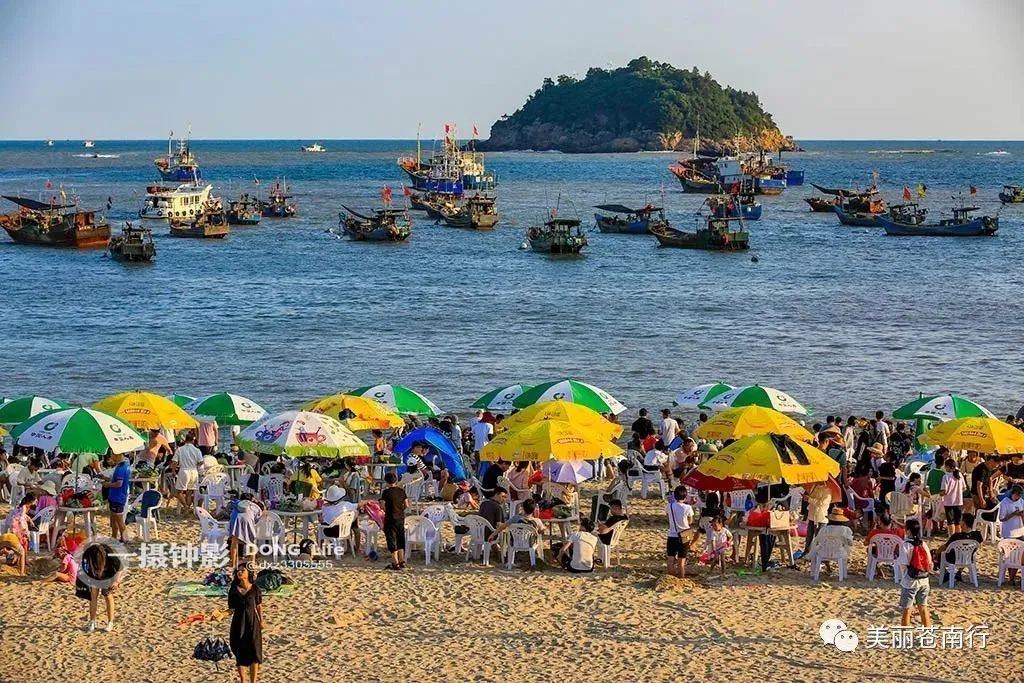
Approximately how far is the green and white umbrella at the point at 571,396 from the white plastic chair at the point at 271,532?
5127mm

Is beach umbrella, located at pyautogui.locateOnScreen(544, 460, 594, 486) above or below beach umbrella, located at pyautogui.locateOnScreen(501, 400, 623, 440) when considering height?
below

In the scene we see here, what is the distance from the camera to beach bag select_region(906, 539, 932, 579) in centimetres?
1135

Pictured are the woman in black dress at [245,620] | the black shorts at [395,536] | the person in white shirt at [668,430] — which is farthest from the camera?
the person in white shirt at [668,430]

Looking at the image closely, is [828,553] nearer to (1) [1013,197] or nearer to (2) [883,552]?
(2) [883,552]

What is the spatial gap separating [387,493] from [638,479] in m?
5.00

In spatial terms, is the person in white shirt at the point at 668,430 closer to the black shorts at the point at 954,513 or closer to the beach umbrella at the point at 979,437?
the beach umbrella at the point at 979,437

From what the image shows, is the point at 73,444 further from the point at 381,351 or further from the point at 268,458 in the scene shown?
the point at 381,351

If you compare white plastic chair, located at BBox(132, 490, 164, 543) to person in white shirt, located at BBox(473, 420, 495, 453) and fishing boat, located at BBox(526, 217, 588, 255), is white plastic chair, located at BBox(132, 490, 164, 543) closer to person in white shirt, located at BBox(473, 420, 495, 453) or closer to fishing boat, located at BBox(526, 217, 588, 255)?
person in white shirt, located at BBox(473, 420, 495, 453)

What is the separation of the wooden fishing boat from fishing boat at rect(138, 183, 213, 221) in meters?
28.9

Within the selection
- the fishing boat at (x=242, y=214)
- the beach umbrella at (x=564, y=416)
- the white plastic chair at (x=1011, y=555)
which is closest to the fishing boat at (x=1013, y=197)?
the fishing boat at (x=242, y=214)

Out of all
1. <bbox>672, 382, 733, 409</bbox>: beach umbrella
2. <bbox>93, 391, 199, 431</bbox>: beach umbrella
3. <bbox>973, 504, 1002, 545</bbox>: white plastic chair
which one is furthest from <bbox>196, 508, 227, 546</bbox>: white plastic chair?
<bbox>973, 504, 1002, 545</bbox>: white plastic chair

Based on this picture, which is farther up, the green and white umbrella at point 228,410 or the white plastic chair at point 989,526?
the green and white umbrella at point 228,410

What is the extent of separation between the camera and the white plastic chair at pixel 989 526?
14211mm

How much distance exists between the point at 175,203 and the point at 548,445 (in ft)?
226
